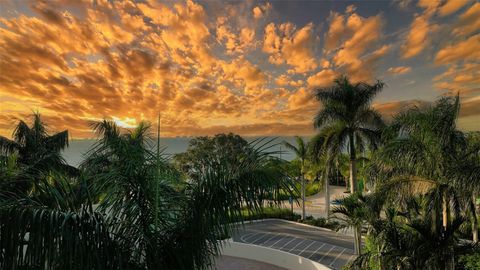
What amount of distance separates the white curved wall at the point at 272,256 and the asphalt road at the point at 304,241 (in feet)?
3.38

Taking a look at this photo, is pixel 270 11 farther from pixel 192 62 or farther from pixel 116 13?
pixel 116 13

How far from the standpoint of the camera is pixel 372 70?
16.6 meters

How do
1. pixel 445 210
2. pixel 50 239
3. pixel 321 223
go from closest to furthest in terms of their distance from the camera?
pixel 50 239 → pixel 445 210 → pixel 321 223

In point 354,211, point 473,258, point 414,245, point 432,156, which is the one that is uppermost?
point 432,156

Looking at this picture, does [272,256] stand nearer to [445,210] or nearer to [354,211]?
[354,211]

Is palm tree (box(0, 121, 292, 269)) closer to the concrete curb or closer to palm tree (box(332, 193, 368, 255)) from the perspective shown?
palm tree (box(332, 193, 368, 255))

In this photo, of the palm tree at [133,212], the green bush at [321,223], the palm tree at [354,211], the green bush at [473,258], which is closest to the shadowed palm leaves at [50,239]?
the palm tree at [133,212]

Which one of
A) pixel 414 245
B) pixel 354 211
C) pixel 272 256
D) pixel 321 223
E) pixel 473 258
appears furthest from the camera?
pixel 321 223

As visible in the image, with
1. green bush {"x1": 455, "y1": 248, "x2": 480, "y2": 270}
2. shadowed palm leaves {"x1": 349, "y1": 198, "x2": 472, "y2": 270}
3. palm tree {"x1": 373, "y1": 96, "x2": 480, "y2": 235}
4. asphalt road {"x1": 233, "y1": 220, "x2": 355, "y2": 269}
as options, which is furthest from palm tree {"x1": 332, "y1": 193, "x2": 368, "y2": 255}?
asphalt road {"x1": 233, "y1": 220, "x2": 355, "y2": 269}

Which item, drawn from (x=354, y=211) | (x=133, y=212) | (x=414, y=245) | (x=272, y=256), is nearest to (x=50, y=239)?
(x=133, y=212)

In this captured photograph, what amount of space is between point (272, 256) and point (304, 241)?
3.84m

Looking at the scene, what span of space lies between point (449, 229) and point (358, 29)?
314 inches

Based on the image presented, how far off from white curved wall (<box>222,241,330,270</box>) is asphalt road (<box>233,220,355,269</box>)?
1030 mm

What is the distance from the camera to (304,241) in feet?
55.3
